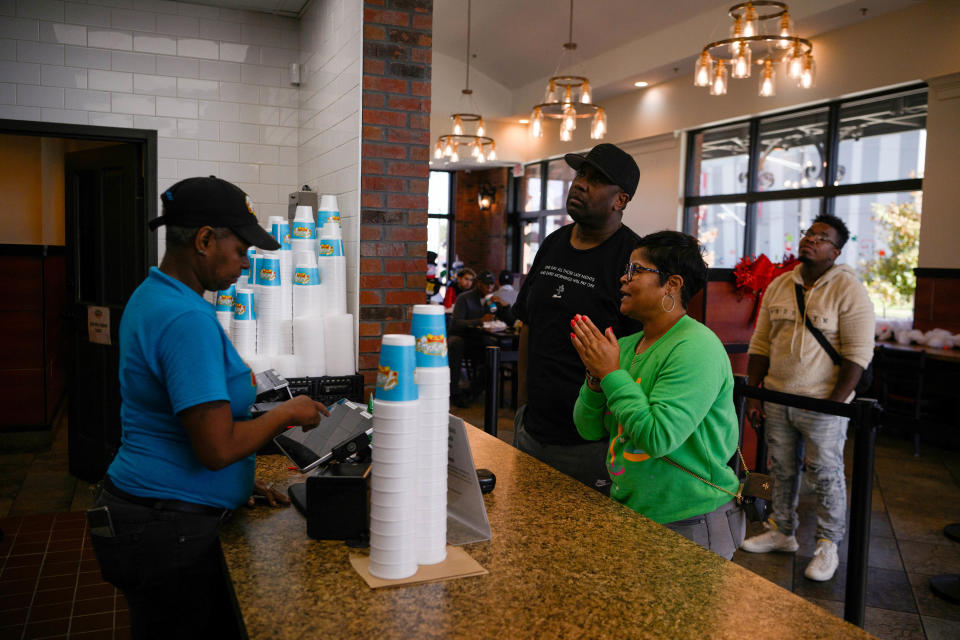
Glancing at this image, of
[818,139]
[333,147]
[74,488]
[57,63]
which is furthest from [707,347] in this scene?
[818,139]

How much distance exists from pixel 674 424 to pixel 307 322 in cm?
172

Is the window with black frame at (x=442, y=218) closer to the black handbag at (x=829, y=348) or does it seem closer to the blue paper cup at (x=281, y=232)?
the black handbag at (x=829, y=348)

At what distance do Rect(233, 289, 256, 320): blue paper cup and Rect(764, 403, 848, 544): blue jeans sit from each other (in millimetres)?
2572

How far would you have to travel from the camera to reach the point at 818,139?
325 inches

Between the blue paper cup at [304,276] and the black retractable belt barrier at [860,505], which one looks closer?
the black retractable belt barrier at [860,505]

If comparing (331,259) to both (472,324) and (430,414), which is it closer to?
(430,414)

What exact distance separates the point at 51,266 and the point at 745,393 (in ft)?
19.3


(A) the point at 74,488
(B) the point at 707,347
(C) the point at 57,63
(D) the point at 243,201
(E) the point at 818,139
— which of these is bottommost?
(A) the point at 74,488

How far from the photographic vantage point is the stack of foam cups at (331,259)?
3039 mm

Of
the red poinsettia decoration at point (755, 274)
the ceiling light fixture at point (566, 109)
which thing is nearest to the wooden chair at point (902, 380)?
the red poinsettia decoration at point (755, 274)

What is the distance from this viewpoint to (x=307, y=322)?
292 cm

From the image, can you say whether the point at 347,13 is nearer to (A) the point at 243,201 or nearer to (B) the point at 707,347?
(A) the point at 243,201

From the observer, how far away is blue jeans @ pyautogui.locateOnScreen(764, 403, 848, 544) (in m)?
3.54

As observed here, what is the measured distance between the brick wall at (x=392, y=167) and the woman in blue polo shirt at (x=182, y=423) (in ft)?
5.42
